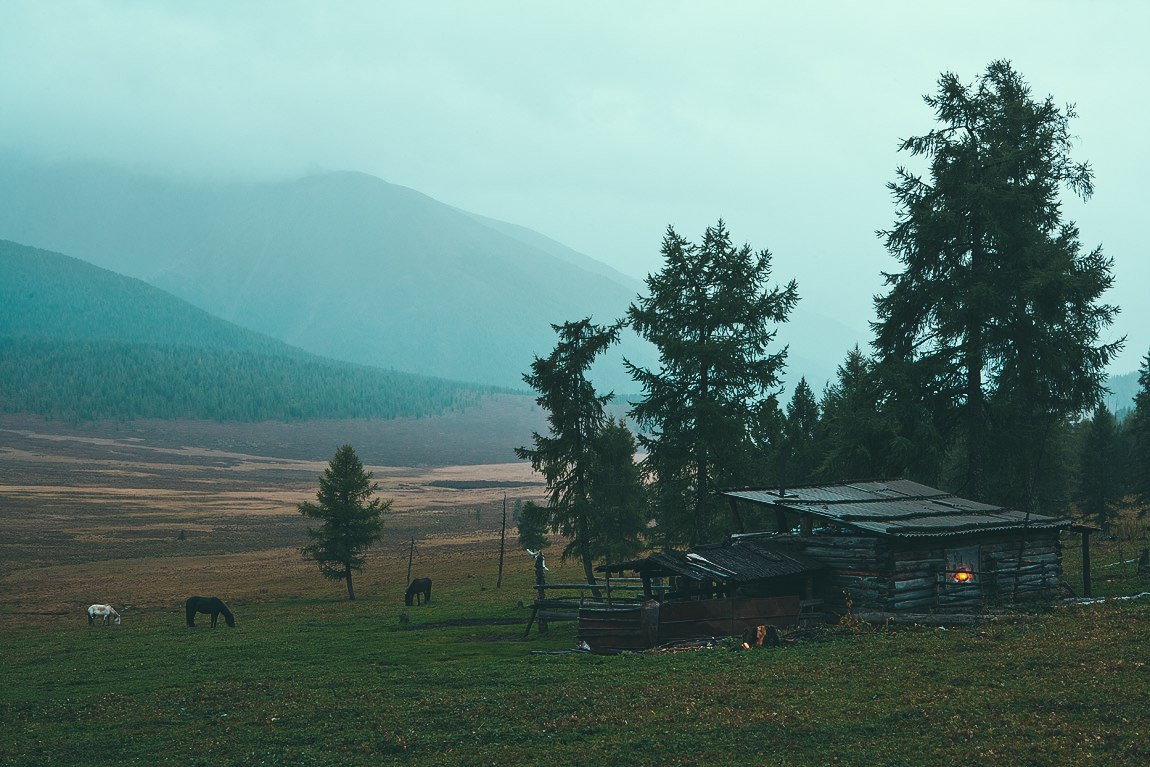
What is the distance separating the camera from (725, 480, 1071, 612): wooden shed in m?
29.6

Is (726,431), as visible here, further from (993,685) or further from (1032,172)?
(993,685)

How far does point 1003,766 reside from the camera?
46.9ft

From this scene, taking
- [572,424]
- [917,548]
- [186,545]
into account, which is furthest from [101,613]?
[186,545]

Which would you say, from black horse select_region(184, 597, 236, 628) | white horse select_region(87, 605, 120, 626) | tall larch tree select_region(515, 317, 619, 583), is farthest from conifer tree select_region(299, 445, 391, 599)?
tall larch tree select_region(515, 317, 619, 583)

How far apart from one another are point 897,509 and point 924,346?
8842mm

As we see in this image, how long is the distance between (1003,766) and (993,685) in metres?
5.12

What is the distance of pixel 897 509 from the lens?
3222cm

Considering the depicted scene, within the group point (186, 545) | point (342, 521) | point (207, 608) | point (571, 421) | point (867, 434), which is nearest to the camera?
point (867, 434)

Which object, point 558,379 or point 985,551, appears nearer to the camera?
point 985,551

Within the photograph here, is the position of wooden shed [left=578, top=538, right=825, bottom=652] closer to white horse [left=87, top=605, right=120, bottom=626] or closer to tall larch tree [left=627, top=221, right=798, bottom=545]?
tall larch tree [left=627, top=221, right=798, bottom=545]

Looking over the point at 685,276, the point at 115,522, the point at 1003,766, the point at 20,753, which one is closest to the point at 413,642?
the point at 20,753

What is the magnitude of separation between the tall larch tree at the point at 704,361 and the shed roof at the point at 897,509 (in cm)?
488

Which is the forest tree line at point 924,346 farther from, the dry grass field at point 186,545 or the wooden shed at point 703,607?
the dry grass field at point 186,545

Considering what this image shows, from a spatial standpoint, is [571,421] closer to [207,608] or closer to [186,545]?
[207,608]
